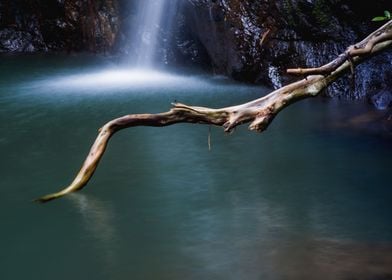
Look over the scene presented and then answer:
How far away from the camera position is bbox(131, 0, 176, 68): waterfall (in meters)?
14.3

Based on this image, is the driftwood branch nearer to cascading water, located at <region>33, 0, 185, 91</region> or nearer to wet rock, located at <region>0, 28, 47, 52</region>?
cascading water, located at <region>33, 0, 185, 91</region>

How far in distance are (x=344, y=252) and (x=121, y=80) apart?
867cm

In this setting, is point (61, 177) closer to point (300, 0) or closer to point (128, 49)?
point (300, 0)

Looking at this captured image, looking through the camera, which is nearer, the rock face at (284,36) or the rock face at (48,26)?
the rock face at (284,36)

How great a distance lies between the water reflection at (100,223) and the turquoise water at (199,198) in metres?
0.02

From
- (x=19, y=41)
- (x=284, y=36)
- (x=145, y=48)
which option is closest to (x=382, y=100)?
(x=284, y=36)

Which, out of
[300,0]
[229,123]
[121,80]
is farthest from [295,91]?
[121,80]

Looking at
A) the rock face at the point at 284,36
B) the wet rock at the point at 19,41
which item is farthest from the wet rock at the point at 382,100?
the wet rock at the point at 19,41

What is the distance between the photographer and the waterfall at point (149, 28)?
47.0ft

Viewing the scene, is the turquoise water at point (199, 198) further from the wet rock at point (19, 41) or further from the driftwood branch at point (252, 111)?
the wet rock at point (19, 41)

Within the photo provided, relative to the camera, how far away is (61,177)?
6922mm

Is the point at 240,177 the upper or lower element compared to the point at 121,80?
lower

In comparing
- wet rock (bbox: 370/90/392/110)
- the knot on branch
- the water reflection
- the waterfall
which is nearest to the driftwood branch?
the knot on branch

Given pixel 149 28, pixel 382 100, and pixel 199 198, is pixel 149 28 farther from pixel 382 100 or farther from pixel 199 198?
pixel 199 198
